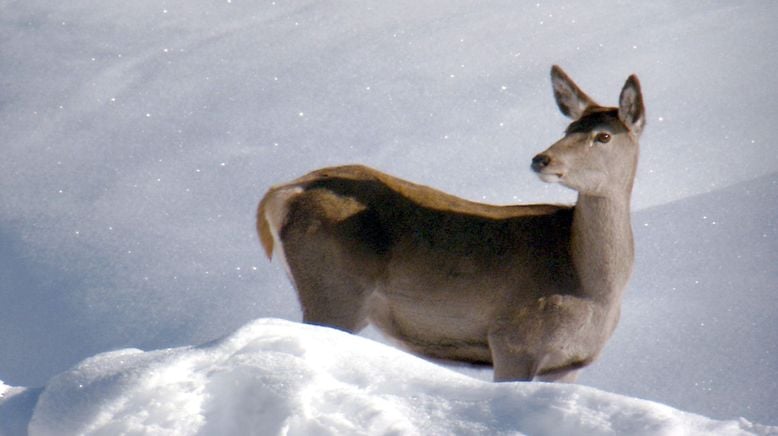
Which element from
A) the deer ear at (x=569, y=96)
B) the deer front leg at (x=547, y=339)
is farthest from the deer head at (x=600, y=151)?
the deer front leg at (x=547, y=339)

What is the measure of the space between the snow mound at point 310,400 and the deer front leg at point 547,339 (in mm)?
1805

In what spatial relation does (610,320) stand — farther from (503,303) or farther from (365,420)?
(365,420)

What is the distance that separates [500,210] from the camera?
5086 millimetres

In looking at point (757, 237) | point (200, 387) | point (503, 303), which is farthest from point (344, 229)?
point (757, 237)

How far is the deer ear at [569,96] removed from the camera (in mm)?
5219

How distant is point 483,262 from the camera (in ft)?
15.8

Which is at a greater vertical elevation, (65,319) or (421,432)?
(421,432)

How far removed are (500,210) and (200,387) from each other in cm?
266

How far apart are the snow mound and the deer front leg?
5.92 feet

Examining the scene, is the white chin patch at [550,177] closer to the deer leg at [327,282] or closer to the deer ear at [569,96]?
the deer ear at [569,96]

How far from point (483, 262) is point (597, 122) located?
79 centimetres

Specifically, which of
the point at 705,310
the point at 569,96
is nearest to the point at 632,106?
the point at 569,96

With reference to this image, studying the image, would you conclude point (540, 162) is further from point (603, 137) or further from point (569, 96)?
point (569, 96)

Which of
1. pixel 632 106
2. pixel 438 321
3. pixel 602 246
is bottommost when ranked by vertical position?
pixel 438 321
